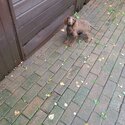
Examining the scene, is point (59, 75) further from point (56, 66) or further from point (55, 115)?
point (55, 115)

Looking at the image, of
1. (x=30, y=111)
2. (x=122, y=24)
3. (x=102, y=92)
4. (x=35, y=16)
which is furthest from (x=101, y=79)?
(x=122, y=24)

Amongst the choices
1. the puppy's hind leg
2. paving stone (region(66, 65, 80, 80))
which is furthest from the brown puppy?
paving stone (region(66, 65, 80, 80))

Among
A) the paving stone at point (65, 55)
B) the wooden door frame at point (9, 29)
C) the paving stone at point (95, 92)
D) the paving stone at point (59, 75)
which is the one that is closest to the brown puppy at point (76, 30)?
the paving stone at point (65, 55)

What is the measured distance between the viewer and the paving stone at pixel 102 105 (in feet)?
10.0

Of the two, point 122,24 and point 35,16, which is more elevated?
point 35,16

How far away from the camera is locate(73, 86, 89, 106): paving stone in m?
3.16

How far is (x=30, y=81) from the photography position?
342 centimetres

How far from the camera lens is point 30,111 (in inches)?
118

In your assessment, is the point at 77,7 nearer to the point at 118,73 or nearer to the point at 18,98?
the point at 118,73

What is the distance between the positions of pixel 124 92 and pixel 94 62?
86 cm

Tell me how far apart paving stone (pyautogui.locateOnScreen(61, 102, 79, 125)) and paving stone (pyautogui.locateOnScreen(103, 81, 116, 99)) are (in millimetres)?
616

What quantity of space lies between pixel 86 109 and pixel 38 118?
2.58ft

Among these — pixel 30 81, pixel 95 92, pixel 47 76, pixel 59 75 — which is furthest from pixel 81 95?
pixel 30 81

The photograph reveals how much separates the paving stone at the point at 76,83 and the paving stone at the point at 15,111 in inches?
34.8
